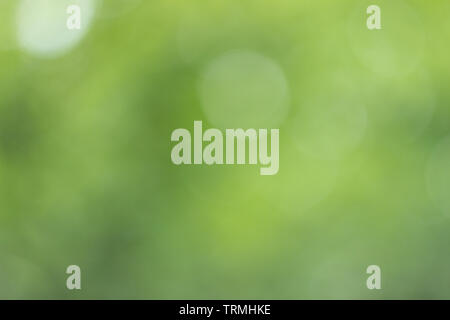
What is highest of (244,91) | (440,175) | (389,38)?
(389,38)

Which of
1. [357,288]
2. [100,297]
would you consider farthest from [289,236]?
[100,297]

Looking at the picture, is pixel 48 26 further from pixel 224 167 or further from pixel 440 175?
pixel 440 175

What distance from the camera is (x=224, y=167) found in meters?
1.48

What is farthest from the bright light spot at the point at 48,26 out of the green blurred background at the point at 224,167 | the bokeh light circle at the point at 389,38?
the bokeh light circle at the point at 389,38

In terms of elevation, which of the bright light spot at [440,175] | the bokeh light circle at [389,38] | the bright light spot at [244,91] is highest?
the bokeh light circle at [389,38]

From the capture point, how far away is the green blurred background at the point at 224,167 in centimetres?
148

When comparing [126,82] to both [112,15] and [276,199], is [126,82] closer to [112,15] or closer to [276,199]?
[112,15]

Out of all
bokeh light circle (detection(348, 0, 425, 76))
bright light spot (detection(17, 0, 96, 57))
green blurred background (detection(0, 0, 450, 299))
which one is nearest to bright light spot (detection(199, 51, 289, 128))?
green blurred background (detection(0, 0, 450, 299))

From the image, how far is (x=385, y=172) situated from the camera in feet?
5.02

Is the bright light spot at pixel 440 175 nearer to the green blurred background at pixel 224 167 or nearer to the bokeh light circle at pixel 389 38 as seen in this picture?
the green blurred background at pixel 224 167

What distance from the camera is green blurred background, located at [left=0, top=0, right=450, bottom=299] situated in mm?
1481

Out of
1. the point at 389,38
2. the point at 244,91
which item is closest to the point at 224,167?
the point at 244,91

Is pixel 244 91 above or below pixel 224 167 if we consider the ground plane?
above

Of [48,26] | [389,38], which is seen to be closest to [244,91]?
[389,38]
